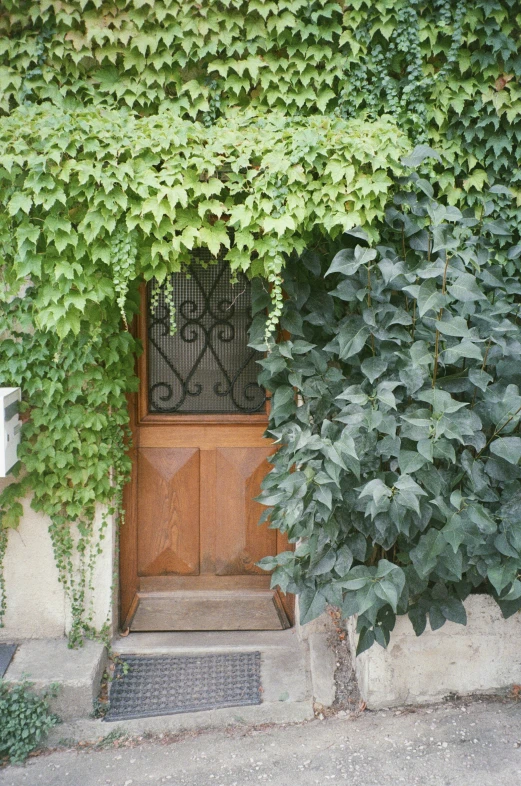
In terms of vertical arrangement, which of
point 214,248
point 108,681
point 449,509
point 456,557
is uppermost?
point 214,248

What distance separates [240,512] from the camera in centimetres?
424

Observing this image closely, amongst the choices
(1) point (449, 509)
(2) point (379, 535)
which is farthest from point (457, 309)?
(2) point (379, 535)

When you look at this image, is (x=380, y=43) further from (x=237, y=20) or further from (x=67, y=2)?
(x=67, y=2)

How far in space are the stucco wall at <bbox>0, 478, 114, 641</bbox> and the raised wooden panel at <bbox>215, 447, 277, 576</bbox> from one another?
2.59 feet

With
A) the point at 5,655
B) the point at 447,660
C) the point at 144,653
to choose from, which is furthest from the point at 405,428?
the point at 5,655

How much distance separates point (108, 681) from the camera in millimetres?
3643

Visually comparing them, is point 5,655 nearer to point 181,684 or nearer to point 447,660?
point 181,684

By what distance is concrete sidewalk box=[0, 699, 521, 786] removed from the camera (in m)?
2.94

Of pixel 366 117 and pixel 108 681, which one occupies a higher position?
pixel 366 117

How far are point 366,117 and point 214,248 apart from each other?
1.13 m

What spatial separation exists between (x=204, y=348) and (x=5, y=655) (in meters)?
2.15

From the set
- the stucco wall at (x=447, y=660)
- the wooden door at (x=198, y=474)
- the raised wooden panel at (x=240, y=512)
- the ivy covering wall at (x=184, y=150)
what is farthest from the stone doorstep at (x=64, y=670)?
the stucco wall at (x=447, y=660)

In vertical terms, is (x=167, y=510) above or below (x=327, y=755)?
above

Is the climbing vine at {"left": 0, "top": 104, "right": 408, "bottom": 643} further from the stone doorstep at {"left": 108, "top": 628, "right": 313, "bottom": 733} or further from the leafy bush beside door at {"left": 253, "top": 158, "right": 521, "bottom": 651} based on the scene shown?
the stone doorstep at {"left": 108, "top": 628, "right": 313, "bottom": 733}
